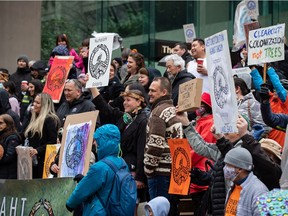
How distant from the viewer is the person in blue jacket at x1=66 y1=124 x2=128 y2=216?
10148mm

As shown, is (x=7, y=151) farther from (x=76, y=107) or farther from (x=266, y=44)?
(x=266, y=44)

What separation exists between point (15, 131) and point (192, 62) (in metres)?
3.08

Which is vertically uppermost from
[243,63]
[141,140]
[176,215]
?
[243,63]

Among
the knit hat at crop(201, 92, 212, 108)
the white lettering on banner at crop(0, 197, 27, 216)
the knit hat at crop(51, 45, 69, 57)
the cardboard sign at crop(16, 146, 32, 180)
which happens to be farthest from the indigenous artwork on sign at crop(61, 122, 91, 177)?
the knit hat at crop(51, 45, 69, 57)

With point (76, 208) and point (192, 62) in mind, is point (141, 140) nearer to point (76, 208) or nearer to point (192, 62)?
point (76, 208)

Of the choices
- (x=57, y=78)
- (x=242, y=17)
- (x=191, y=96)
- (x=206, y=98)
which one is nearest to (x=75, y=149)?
(x=206, y=98)

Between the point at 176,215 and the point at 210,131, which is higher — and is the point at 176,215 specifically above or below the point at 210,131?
below

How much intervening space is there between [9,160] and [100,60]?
2076 mm

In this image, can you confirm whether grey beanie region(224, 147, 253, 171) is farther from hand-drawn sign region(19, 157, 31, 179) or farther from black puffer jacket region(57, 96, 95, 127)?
black puffer jacket region(57, 96, 95, 127)

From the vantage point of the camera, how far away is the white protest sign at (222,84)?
33.0 feet

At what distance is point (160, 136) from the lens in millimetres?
11938

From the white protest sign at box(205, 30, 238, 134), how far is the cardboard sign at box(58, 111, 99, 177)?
2068mm

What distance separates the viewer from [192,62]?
1576cm

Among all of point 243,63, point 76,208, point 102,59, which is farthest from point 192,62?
point 76,208
